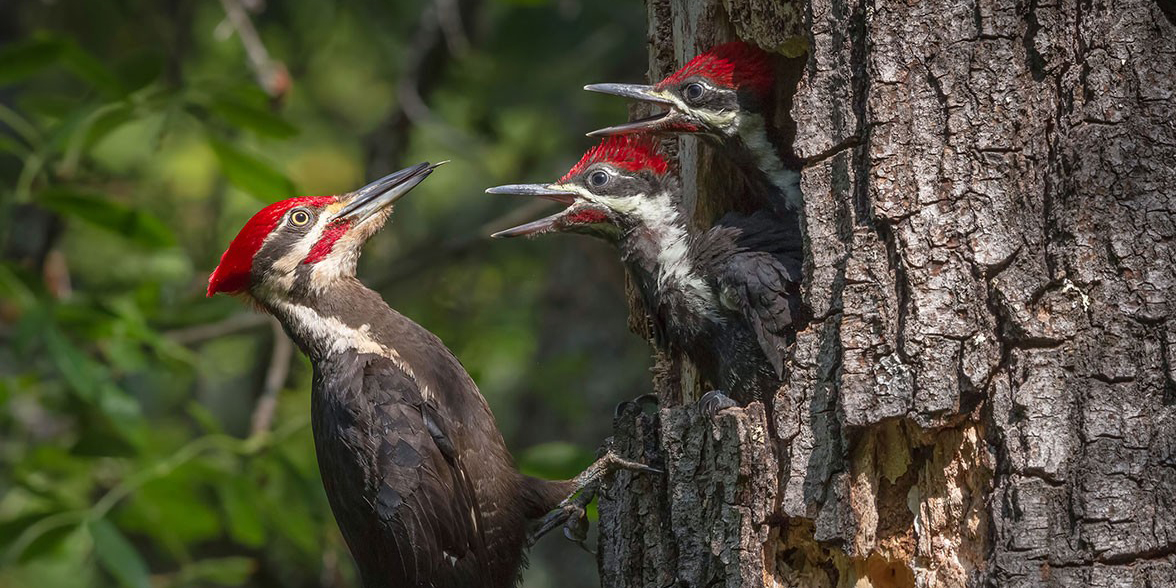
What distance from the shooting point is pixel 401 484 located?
151 inches

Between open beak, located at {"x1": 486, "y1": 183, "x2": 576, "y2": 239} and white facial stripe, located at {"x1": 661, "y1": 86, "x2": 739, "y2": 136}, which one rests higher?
white facial stripe, located at {"x1": 661, "y1": 86, "x2": 739, "y2": 136}

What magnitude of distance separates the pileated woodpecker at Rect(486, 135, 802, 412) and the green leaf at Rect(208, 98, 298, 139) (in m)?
1.08

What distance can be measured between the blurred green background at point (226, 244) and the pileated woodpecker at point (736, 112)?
1.33m

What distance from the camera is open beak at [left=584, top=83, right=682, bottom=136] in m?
3.43

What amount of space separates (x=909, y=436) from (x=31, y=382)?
4008 millimetres

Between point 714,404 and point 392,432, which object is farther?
point 392,432

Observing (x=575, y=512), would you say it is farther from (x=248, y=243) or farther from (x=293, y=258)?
(x=248, y=243)

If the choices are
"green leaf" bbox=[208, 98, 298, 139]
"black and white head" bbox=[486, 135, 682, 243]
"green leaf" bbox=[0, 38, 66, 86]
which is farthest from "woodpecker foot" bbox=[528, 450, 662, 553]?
"green leaf" bbox=[0, 38, 66, 86]

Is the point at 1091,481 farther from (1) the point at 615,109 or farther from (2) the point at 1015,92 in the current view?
(1) the point at 615,109

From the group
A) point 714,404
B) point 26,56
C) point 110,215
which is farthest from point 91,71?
point 714,404

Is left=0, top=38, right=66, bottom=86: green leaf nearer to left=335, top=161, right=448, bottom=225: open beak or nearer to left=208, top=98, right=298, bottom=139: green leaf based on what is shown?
left=208, top=98, right=298, bottom=139: green leaf

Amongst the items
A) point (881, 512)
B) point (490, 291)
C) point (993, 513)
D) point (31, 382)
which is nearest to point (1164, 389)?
point (993, 513)

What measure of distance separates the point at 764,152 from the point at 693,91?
26 centimetres

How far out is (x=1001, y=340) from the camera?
2340 millimetres
